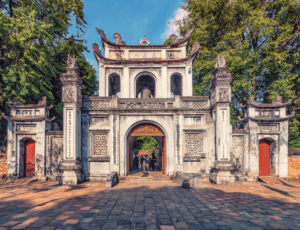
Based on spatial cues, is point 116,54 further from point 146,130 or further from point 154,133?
point 154,133

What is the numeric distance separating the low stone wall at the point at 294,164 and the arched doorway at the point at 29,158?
15381 millimetres

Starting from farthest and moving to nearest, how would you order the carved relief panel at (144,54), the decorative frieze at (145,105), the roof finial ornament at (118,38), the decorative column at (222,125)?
1. the roof finial ornament at (118,38)
2. the carved relief panel at (144,54)
3. the decorative frieze at (145,105)
4. the decorative column at (222,125)

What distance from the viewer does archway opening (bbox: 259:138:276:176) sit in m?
10.5

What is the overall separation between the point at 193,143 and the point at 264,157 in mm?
4352

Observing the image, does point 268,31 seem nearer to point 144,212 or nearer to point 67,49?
point 144,212

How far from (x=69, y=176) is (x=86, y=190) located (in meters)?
1.78

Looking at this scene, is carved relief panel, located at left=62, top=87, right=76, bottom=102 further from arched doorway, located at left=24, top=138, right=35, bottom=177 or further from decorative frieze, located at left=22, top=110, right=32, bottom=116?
arched doorway, located at left=24, top=138, right=35, bottom=177

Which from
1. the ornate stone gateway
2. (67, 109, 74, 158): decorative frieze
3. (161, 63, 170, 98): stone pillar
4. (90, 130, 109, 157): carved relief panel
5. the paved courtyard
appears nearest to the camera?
the paved courtyard

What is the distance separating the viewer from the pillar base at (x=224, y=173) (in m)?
9.12

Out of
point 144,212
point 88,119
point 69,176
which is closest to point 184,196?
point 144,212

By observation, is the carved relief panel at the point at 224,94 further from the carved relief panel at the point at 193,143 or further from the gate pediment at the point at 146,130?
the gate pediment at the point at 146,130

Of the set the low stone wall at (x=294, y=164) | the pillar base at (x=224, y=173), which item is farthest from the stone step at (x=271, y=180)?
the pillar base at (x=224, y=173)

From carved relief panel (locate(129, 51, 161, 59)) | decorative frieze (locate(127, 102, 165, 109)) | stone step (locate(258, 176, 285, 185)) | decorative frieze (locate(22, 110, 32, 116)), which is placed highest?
carved relief panel (locate(129, 51, 161, 59))

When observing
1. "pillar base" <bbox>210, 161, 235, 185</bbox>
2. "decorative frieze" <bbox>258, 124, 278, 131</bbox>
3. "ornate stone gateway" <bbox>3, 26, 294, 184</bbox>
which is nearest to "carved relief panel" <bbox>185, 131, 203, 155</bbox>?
"ornate stone gateway" <bbox>3, 26, 294, 184</bbox>
